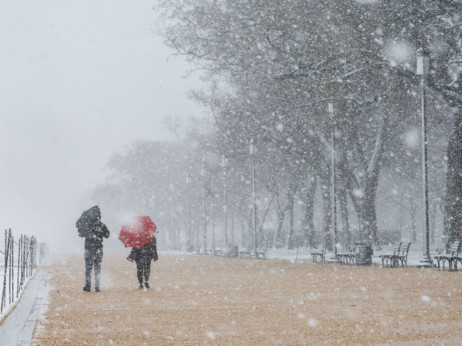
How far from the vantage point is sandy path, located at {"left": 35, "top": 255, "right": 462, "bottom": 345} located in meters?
8.76

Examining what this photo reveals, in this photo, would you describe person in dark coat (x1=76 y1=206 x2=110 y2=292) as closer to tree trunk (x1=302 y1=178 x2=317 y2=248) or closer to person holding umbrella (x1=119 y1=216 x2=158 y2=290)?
person holding umbrella (x1=119 y1=216 x2=158 y2=290)

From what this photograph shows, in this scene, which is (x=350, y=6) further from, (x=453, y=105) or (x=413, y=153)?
(x=413, y=153)

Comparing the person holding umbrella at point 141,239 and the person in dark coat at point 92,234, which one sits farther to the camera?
the person holding umbrella at point 141,239

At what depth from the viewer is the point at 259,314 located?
36.9 ft

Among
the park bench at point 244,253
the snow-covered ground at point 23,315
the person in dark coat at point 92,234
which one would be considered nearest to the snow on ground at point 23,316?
the snow-covered ground at point 23,315

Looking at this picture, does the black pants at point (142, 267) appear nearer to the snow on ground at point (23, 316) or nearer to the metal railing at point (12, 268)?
the snow on ground at point (23, 316)

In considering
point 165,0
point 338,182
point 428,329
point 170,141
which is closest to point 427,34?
point 165,0

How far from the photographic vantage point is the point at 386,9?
25.0m

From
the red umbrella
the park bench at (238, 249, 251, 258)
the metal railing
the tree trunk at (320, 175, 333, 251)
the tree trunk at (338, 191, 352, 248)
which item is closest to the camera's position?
the metal railing

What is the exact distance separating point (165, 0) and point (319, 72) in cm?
809

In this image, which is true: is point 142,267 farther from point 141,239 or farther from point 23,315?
point 23,315

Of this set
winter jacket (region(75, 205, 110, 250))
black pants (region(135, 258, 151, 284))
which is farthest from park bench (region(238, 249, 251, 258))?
winter jacket (region(75, 205, 110, 250))

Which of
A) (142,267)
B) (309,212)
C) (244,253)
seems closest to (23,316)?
(142,267)

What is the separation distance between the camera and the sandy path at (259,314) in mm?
8758
